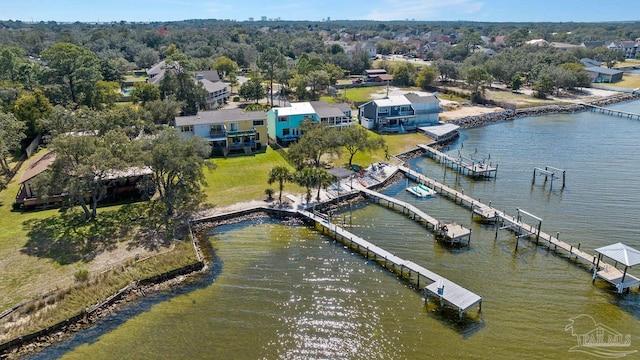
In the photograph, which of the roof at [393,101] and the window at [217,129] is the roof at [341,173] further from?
the roof at [393,101]

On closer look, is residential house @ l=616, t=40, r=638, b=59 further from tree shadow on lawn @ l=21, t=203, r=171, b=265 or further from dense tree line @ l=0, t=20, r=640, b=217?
tree shadow on lawn @ l=21, t=203, r=171, b=265

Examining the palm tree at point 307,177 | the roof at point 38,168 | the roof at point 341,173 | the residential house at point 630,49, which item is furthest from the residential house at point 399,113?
the residential house at point 630,49

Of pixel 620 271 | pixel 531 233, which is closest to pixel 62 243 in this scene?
pixel 531 233

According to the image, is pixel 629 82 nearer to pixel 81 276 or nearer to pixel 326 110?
pixel 326 110

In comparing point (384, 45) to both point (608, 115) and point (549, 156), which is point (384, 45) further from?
point (549, 156)

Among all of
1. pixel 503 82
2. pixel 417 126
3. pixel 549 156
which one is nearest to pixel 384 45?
pixel 503 82

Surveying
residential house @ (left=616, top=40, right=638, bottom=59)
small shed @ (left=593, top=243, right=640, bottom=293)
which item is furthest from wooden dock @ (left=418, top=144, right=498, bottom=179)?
residential house @ (left=616, top=40, right=638, bottom=59)
